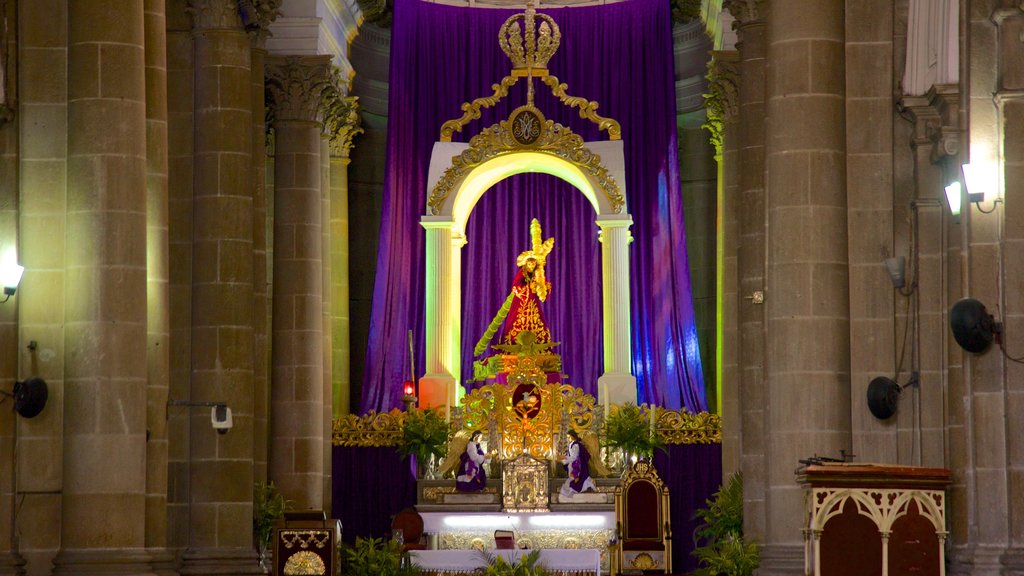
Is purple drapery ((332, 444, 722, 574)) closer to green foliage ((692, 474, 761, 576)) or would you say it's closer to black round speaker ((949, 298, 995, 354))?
green foliage ((692, 474, 761, 576))

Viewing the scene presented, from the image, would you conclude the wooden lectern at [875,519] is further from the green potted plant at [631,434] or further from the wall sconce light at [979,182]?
the green potted plant at [631,434]

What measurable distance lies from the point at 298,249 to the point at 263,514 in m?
5.39

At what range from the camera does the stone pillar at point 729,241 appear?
27797 millimetres

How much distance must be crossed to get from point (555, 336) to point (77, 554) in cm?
1699

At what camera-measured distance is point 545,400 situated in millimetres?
28812

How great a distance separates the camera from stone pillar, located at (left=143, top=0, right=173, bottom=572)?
774 inches

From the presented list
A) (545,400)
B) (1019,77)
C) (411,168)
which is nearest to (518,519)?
(545,400)

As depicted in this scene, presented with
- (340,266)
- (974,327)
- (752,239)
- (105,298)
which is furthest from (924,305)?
(340,266)

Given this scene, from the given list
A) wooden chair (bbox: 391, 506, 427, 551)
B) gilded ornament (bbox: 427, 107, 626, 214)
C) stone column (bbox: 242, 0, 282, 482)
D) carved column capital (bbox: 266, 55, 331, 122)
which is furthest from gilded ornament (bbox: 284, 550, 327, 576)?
gilded ornament (bbox: 427, 107, 626, 214)

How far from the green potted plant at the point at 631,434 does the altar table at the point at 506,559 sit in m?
5.01

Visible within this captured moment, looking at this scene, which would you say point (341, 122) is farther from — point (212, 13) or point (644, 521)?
point (644, 521)

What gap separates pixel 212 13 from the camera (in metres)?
23.8

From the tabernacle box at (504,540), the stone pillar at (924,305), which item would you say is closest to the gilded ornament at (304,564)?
the tabernacle box at (504,540)

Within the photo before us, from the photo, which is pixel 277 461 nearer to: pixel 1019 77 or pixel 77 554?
pixel 77 554
